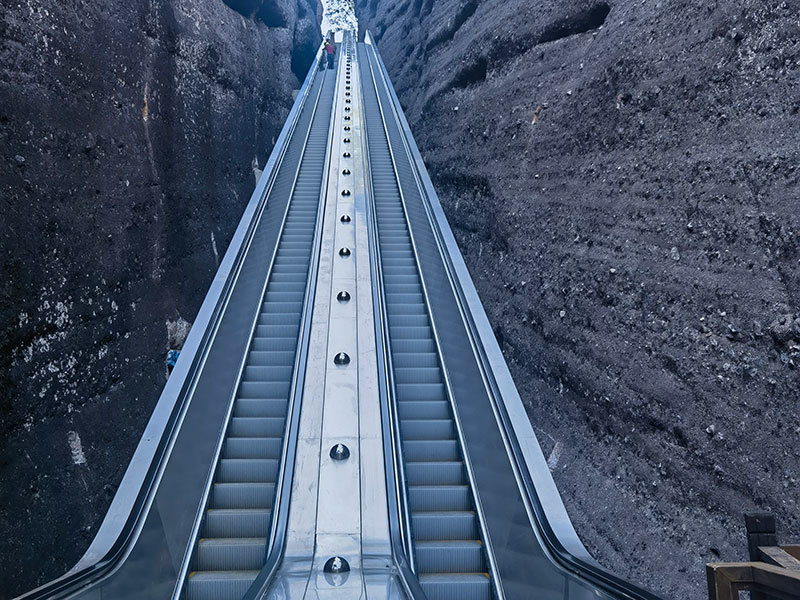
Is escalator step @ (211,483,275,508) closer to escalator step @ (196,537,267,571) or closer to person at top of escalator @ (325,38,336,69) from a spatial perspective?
escalator step @ (196,537,267,571)

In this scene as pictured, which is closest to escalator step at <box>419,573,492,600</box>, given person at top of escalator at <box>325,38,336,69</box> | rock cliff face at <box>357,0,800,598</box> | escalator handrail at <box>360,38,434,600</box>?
escalator handrail at <box>360,38,434,600</box>

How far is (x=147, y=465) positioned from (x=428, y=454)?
196cm

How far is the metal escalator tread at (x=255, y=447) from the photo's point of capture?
3.13m

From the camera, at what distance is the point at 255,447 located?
12.5 feet

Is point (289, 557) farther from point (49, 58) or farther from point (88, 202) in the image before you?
point (49, 58)

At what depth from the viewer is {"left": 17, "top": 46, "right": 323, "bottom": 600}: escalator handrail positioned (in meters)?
A: 2.26

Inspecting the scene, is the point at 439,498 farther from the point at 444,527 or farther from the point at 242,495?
the point at 242,495

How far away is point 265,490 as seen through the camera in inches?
137

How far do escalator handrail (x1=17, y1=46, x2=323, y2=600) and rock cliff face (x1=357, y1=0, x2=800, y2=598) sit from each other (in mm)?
3836

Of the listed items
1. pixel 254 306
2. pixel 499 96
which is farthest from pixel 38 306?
pixel 499 96

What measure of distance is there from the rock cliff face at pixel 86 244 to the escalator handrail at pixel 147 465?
162cm

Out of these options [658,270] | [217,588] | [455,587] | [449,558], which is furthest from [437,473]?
[658,270]

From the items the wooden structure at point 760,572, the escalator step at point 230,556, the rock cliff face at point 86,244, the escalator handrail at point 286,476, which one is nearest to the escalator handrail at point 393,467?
the escalator handrail at point 286,476

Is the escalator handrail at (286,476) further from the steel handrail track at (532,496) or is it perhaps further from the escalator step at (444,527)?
the steel handrail track at (532,496)
